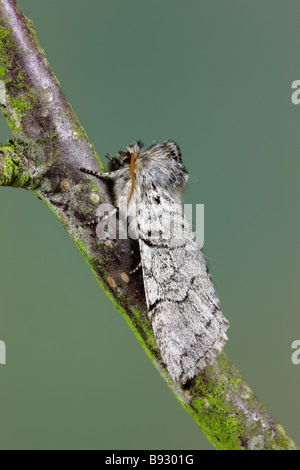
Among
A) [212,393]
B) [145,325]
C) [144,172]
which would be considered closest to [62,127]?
[144,172]

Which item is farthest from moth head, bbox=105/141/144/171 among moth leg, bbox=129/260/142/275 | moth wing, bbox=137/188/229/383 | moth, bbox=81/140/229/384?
moth leg, bbox=129/260/142/275

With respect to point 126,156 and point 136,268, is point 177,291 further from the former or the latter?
point 126,156

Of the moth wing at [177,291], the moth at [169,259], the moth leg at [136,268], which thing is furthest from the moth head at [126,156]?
the moth leg at [136,268]

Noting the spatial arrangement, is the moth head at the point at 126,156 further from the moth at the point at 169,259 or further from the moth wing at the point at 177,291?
the moth wing at the point at 177,291

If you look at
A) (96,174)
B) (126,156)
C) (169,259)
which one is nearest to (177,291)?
(169,259)

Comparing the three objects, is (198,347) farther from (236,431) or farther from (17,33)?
(17,33)
